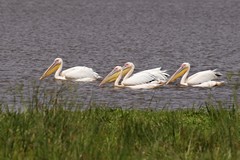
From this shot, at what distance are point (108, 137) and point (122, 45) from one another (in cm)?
2613

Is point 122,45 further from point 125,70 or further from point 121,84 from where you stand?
point 121,84

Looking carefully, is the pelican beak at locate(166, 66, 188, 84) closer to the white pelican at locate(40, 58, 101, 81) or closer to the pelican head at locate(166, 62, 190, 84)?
the pelican head at locate(166, 62, 190, 84)

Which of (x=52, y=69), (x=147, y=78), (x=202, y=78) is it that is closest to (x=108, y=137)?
(x=147, y=78)

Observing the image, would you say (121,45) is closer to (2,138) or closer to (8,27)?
(8,27)

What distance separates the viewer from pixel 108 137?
978 centimetres

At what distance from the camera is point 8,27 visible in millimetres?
49844

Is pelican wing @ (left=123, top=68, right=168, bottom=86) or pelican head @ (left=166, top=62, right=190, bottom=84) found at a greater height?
pelican wing @ (left=123, top=68, right=168, bottom=86)

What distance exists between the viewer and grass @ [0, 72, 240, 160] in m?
8.28

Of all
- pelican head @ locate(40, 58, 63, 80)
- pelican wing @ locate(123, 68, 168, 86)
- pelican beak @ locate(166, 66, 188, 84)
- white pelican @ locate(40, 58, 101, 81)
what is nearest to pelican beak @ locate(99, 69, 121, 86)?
white pelican @ locate(40, 58, 101, 81)

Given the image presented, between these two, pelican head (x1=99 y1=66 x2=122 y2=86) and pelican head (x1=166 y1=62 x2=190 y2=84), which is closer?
pelican head (x1=99 y1=66 x2=122 y2=86)

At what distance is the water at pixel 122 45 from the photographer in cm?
1997

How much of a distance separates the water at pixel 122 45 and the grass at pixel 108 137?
154 cm

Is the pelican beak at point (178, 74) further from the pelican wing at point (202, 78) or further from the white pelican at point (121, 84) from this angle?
the white pelican at point (121, 84)

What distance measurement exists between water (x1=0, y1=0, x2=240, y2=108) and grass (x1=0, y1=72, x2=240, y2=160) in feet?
5.04
